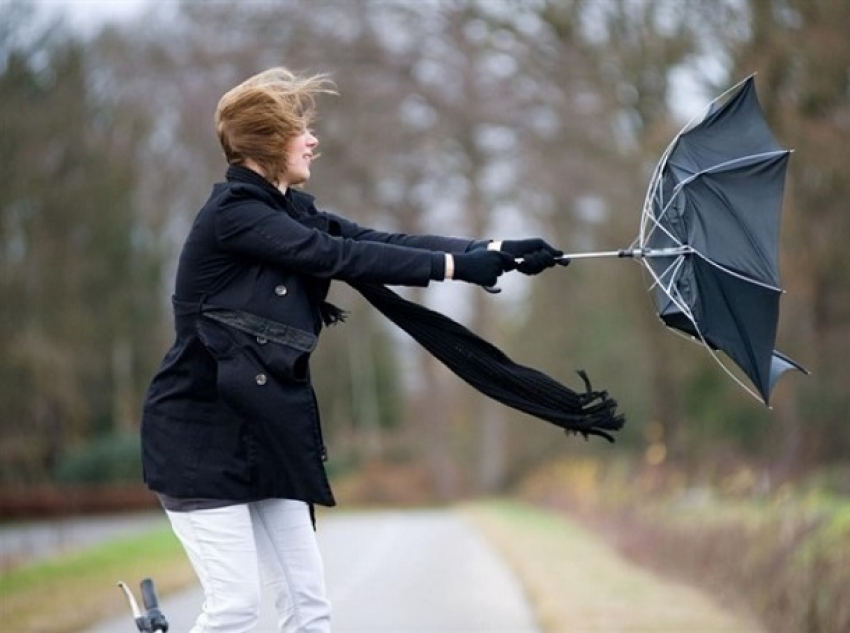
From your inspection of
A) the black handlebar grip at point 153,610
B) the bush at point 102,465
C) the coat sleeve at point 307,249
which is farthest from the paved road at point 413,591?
the bush at point 102,465

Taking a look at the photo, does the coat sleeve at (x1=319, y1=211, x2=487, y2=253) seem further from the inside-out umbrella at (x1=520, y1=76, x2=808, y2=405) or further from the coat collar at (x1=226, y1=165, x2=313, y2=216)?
the inside-out umbrella at (x1=520, y1=76, x2=808, y2=405)

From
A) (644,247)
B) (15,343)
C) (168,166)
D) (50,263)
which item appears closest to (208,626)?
(644,247)

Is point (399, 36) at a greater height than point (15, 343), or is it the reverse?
point (399, 36)

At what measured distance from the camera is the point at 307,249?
4.72m

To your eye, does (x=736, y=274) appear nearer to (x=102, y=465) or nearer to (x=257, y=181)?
(x=257, y=181)

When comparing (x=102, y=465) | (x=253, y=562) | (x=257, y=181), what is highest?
(x=257, y=181)

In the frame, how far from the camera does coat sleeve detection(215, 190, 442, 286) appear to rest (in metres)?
4.71

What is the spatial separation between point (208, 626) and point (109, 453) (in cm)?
3775

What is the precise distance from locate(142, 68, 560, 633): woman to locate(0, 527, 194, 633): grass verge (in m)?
5.74

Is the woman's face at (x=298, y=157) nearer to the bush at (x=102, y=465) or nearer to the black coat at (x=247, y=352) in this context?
the black coat at (x=247, y=352)

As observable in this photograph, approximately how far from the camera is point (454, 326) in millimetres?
5105

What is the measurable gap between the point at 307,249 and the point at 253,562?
904mm

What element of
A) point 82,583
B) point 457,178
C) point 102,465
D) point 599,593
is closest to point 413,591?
point 599,593

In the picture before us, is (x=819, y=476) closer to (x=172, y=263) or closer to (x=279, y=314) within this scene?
(x=279, y=314)
